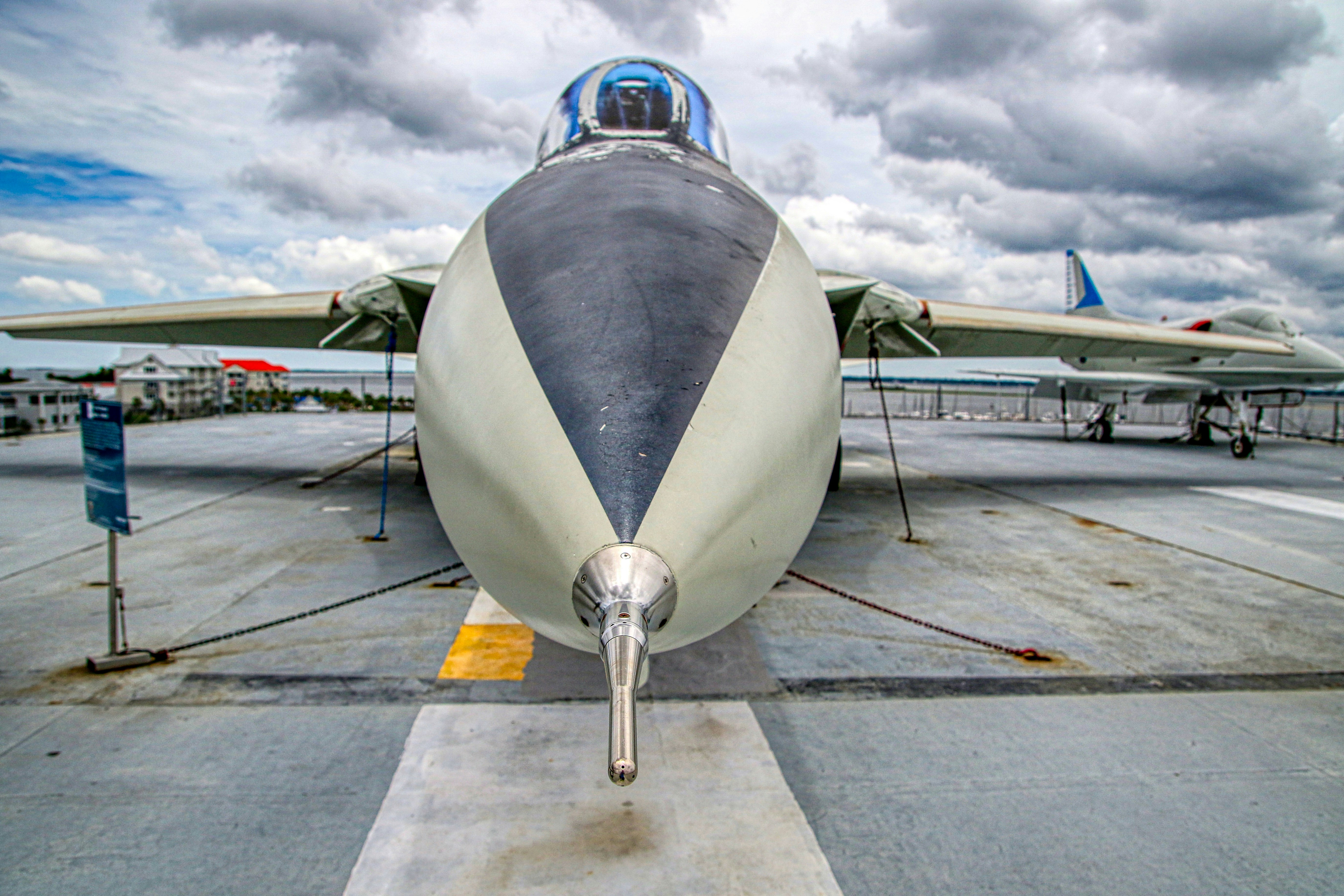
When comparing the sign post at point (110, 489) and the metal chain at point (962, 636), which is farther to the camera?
the metal chain at point (962, 636)

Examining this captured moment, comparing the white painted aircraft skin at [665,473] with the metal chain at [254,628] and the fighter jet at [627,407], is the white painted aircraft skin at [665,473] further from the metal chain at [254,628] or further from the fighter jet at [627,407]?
the metal chain at [254,628]

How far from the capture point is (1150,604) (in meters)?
4.91

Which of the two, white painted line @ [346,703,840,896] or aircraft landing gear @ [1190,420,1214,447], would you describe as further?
aircraft landing gear @ [1190,420,1214,447]

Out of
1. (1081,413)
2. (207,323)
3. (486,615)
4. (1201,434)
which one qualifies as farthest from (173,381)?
(1081,413)

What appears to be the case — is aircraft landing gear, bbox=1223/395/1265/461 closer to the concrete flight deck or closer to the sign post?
the concrete flight deck

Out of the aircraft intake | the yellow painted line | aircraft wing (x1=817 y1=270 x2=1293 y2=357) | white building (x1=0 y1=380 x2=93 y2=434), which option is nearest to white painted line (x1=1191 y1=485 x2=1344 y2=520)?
aircraft wing (x1=817 y1=270 x2=1293 y2=357)

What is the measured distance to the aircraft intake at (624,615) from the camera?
3.94 feet

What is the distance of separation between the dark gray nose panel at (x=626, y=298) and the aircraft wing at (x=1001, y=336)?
4.15 m

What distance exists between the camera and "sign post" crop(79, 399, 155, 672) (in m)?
3.56

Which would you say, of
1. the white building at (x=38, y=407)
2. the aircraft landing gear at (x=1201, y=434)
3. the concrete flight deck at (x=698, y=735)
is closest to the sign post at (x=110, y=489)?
the concrete flight deck at (x=698, y=735)

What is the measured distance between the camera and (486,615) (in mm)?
4449

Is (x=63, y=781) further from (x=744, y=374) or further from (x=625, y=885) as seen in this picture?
(x=744, y=374)

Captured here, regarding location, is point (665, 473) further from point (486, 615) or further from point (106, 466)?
point (106, 466)

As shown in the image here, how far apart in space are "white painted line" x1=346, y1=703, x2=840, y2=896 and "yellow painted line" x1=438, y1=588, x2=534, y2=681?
416mm
